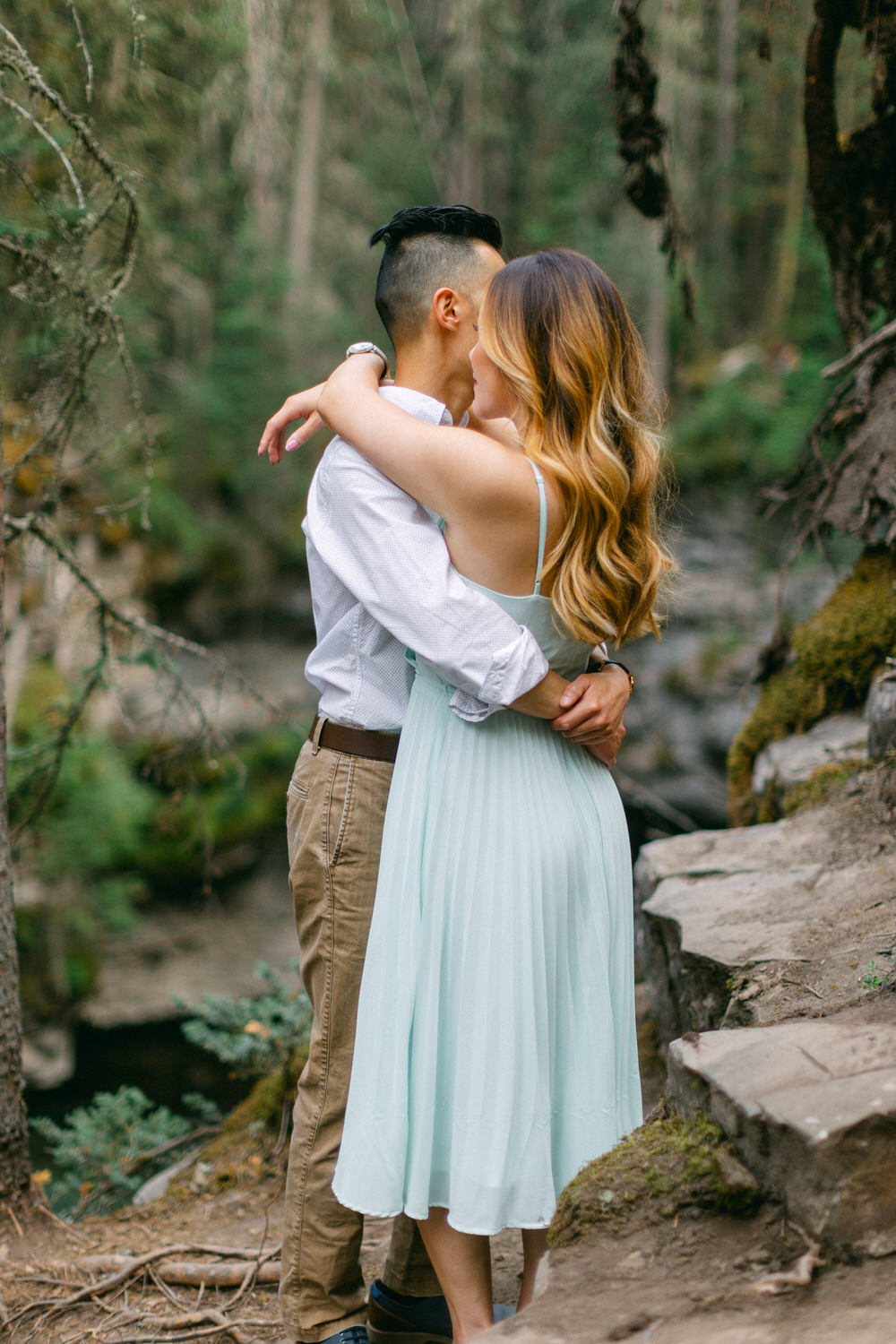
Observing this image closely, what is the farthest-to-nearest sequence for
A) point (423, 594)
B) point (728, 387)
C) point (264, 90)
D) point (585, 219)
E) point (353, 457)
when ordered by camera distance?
point (585, 219), point (728, 387), point (264, 90), point (353, 457), point (423, 594)

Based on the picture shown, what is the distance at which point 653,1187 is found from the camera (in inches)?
63.5

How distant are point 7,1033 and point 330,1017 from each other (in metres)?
1.51

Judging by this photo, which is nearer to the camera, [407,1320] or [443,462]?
[443,462]

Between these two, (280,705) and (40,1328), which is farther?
(280,705)

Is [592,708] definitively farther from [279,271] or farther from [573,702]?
[279,271]

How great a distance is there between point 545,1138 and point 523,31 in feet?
64.3

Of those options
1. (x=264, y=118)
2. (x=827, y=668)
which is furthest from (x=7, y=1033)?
(x=264, y=118)

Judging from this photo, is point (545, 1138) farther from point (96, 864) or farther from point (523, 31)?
point (523, 31)

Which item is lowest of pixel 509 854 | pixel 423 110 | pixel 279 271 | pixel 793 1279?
pixel 793 1279

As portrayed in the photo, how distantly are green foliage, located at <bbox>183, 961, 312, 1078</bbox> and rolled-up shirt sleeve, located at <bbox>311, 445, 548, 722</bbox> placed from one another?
2.56 meters

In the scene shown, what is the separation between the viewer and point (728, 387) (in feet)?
49.5

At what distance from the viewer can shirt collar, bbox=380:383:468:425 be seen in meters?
2.11

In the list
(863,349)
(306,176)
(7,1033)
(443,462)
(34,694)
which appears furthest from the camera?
(306,176)

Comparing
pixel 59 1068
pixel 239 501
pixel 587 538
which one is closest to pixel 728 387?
pixel 239 501
